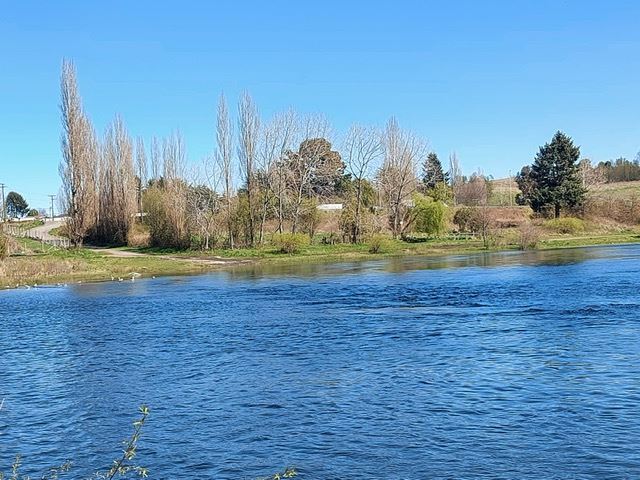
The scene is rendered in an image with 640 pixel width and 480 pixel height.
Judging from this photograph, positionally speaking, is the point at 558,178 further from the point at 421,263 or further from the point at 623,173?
the point at 623,173

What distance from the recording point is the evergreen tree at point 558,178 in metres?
78.9

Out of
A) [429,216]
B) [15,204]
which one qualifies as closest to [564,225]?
[429,216]

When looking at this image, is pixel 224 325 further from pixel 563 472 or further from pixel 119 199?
pixel 119 199

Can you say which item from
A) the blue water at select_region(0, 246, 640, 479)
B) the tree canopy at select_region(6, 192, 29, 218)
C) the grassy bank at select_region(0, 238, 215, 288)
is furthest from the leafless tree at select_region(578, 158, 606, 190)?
the tree canopy at select_region(6, 192, 29, 218)

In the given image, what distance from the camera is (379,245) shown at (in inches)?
2382

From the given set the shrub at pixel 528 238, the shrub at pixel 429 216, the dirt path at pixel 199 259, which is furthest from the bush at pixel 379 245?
the dirt path at pixel 199 259

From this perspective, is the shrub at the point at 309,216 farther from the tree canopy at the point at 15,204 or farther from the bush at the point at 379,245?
the tree canopy at the point at 15,204

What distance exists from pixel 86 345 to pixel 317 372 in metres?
8.73

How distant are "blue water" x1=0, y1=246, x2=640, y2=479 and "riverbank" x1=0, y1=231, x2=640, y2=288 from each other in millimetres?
14465

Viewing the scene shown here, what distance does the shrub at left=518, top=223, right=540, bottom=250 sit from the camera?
60.7m

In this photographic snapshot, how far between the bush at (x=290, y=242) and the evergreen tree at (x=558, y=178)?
34.7 meters

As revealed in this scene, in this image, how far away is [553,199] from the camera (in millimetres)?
79188

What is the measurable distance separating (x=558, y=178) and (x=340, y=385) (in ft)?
234

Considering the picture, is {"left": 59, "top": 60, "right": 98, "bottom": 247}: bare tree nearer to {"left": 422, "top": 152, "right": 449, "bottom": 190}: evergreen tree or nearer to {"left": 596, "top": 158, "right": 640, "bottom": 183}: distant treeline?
{"left": 422, "top": 152, "right": 449, "bottom": 190}: evergreen tree
